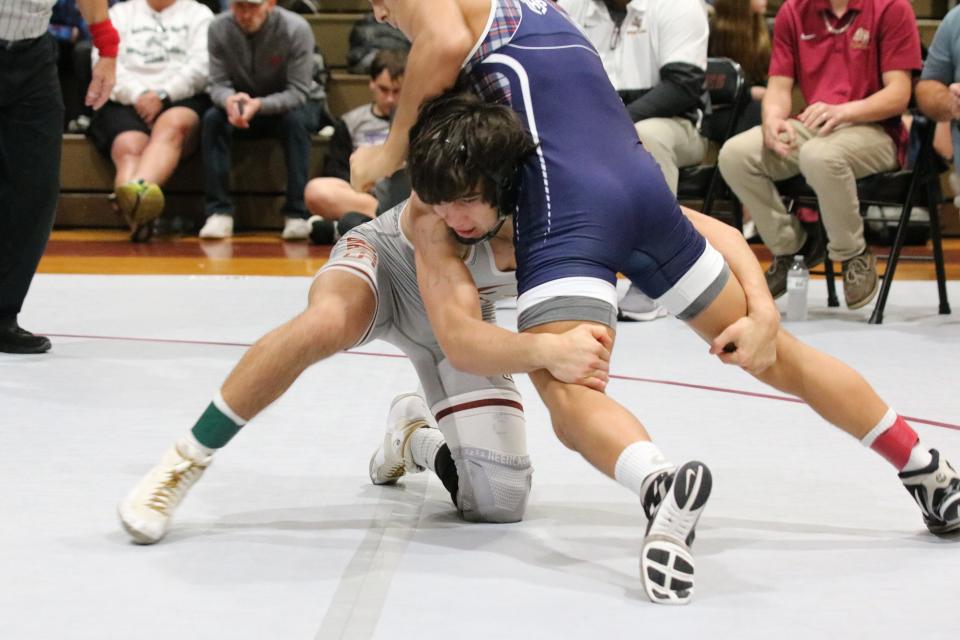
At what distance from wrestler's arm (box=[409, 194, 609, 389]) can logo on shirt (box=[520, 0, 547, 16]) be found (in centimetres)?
37

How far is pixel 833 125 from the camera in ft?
14.7

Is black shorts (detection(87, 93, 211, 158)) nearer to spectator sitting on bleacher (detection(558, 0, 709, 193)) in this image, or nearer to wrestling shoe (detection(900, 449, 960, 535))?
spectator sitting on bleacher (detection(558, 0, 709, 193))

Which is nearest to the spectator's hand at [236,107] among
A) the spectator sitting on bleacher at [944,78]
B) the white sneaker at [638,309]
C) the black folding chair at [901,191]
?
the white sneaker at [638,309]

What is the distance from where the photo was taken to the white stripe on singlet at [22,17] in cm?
364

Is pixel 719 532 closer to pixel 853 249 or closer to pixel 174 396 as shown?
pixel 174 396

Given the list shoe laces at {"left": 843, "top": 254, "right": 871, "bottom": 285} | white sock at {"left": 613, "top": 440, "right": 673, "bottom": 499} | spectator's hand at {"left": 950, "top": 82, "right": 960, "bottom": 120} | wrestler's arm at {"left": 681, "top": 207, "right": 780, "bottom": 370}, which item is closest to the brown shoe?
shoe laces at {"left": 843, "top": 254, "right": 871, "bottom": 285}

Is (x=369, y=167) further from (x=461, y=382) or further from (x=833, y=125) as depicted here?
(x=833, y=125)

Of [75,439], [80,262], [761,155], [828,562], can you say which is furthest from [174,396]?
[80,262]

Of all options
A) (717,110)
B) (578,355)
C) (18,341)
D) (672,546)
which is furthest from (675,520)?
(717,110)

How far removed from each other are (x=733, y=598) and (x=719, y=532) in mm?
343

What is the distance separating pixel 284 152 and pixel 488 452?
192 inches

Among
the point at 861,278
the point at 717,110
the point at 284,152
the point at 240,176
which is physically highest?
the point at 717,110

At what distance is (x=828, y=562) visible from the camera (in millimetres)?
2051

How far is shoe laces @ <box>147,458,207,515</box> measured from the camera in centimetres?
214
